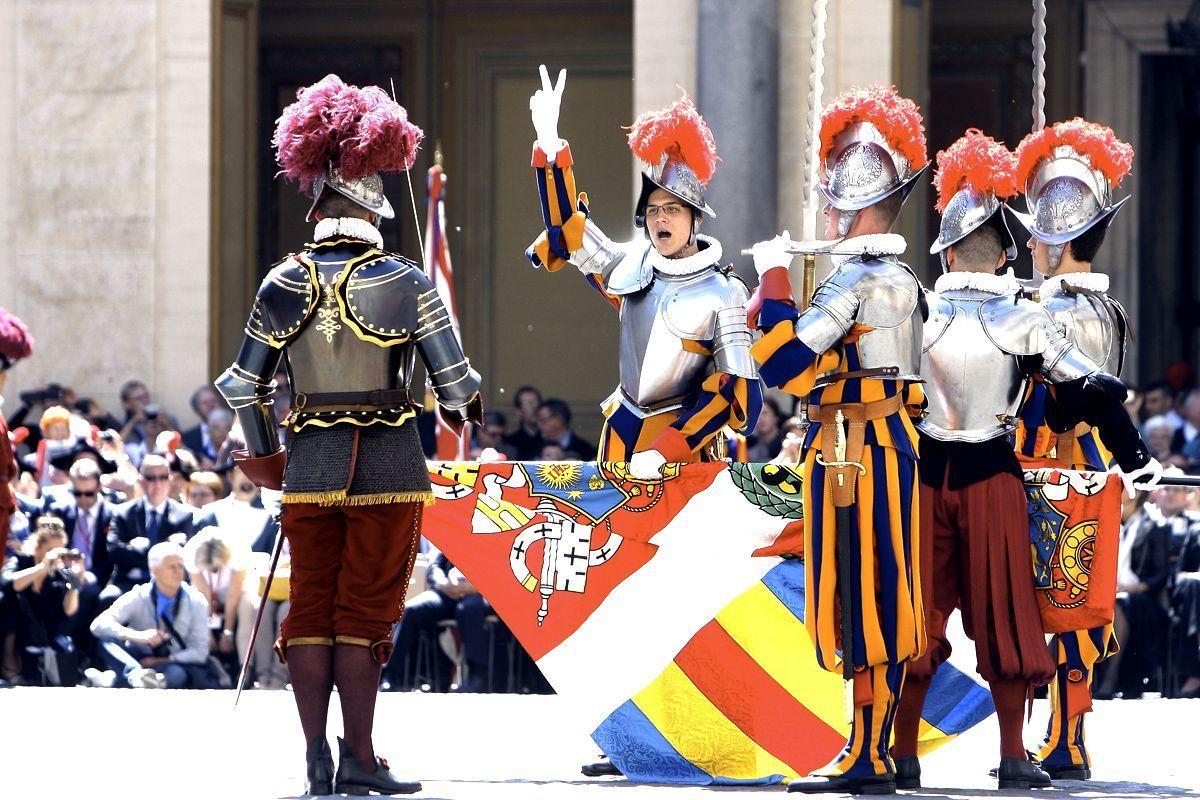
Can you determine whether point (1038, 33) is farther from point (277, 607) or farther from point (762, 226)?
point (762, 226)

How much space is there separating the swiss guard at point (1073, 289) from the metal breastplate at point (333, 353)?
2.22m

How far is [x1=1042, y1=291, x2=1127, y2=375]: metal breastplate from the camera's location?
760 centimetres

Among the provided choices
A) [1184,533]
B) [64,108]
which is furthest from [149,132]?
[1184,533]

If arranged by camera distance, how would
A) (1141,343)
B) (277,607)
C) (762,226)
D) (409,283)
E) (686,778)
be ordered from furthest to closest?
(1141,343)
(762,226)
(277,607)
(686,778)
(409,283)

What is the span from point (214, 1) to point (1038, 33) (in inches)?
329

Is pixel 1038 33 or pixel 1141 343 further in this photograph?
pixel 1141 343

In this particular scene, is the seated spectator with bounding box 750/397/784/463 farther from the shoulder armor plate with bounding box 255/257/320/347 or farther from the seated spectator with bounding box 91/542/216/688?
the shoulder armor plate with bounding box 255/257/320/347

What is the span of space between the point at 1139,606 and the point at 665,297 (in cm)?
439

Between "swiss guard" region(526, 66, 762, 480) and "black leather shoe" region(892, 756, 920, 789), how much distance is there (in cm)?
117

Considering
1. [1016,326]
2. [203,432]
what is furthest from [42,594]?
[1016,326]

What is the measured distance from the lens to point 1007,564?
702 centimetres

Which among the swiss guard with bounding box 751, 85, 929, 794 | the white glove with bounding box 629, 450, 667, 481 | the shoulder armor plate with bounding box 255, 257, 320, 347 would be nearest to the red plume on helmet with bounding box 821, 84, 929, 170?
the swiss guard with bounding box 751, 85, 929, 794

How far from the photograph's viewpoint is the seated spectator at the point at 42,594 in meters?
11.0

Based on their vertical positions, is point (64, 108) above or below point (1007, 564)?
above
